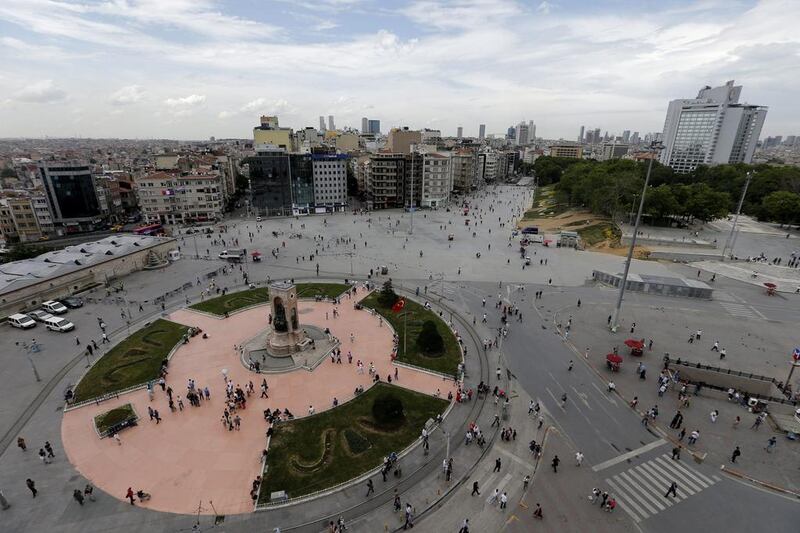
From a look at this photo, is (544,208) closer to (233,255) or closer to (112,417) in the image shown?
(233,255)

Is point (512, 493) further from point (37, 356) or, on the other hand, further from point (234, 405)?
point (37, 356)

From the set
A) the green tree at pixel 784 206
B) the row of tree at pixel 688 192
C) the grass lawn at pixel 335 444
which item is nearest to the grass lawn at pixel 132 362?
the grass lawn at pixel 335 444

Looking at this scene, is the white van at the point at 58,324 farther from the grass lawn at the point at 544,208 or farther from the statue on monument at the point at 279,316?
the grass lawn at the point at 544,208

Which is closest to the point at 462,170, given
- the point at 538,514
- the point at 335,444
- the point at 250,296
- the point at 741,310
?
the point at 741,310

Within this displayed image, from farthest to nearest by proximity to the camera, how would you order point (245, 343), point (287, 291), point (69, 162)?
point (69, 162) → point (245, 343) → point (287, 291)

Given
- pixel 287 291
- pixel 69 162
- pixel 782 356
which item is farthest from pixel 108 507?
pixel 69 162
